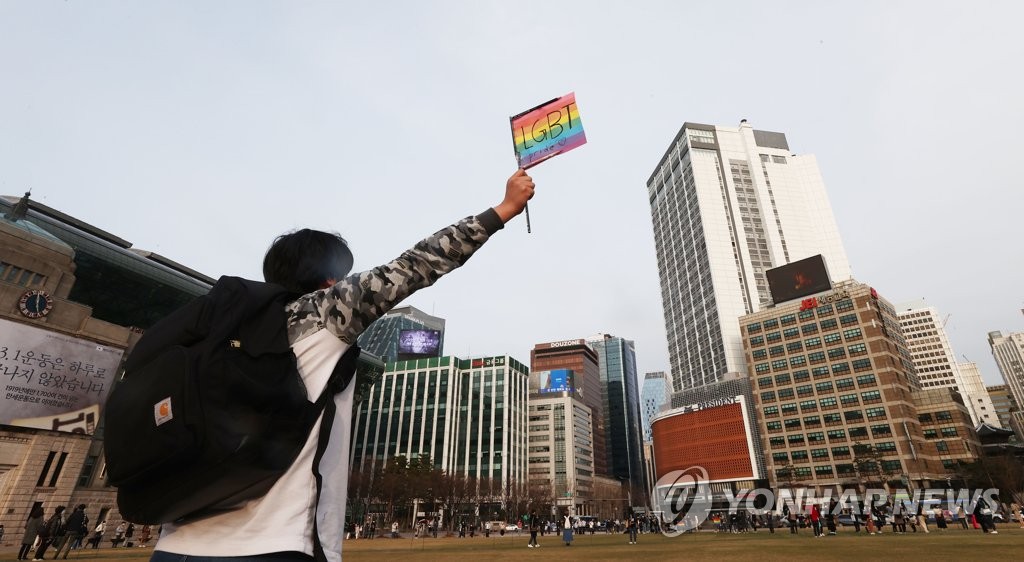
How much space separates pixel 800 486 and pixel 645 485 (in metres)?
127

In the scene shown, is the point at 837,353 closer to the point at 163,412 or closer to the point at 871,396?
the point at 871,396

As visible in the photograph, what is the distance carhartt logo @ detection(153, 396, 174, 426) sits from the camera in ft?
4.32

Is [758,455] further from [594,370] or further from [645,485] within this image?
[645,485]

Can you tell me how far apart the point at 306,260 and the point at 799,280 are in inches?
3819

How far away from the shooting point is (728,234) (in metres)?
106

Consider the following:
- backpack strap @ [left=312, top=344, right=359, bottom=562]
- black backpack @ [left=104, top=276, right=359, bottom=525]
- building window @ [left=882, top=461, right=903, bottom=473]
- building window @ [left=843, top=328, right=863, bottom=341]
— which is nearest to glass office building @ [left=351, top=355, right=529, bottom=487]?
building window @ [left=882, top=461, right=903, bottom=473]

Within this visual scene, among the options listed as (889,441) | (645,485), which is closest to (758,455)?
(889,441)

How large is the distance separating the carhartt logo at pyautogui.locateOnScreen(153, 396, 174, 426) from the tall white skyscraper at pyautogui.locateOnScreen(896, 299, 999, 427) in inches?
6118

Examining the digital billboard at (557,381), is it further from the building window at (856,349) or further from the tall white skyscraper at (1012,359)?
the tall white skyscraper at (1012,359)

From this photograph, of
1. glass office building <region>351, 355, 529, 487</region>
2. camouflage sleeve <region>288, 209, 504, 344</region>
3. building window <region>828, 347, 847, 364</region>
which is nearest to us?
camouflage sleeve <region>288, 209, 504, 344</region>

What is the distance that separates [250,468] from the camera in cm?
145

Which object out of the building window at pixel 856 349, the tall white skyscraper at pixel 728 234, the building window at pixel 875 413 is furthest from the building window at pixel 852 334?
the tall white skyscraper at pixel 728 234

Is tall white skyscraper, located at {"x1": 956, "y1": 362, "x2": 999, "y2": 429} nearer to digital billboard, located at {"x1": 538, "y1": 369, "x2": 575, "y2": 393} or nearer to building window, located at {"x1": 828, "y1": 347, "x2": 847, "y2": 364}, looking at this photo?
building window, located at {"x1": 828, "y1": 347, "x2": 847, "y2": 364}

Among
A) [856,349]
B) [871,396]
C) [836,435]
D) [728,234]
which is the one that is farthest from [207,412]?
[728,234]
